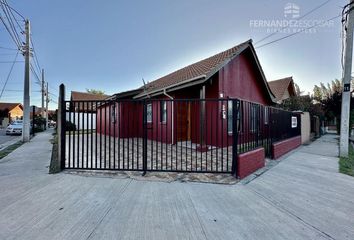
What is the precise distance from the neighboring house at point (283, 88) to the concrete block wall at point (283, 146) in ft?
26.8

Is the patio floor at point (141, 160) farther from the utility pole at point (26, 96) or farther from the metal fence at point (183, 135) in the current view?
the utility pole at point (26, 96)

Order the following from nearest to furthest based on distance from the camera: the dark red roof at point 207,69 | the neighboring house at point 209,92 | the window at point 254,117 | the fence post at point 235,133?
the fence post at point 235,133
the window at point 254,117
the dark red roof at point 207,69
the neighboring house at point 209,92

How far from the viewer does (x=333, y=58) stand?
14.0 metres

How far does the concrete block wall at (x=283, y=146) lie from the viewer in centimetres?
772

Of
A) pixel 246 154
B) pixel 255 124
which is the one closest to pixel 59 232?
pixel 246 154

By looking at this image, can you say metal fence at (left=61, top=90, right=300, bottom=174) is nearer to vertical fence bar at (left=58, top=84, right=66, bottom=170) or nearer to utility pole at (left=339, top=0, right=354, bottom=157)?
vertical fence bar at (left=58, top=84, right=66, bottom=170)

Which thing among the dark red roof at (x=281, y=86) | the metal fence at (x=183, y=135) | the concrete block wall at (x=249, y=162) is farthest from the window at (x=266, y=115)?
the dark red roof at (x=281, y=86)

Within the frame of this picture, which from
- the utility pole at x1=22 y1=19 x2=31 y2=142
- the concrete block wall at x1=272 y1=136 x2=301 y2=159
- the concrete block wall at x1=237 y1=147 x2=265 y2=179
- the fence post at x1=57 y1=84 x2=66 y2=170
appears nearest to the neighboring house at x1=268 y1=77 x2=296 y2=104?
the concrete block wall at x1=272 y1=136 x2=301 y2=159

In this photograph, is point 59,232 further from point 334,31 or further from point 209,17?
point 334,31

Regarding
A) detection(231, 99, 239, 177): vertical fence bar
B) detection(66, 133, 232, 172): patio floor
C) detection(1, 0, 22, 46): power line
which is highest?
detection(1, 0, 22, 46): power line

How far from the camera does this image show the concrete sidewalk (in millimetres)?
2705

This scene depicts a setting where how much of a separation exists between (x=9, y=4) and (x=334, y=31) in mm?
17997

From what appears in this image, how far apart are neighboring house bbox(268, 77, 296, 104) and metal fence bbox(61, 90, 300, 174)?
8.02 metres

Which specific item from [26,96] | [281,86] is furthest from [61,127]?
[281,86]
